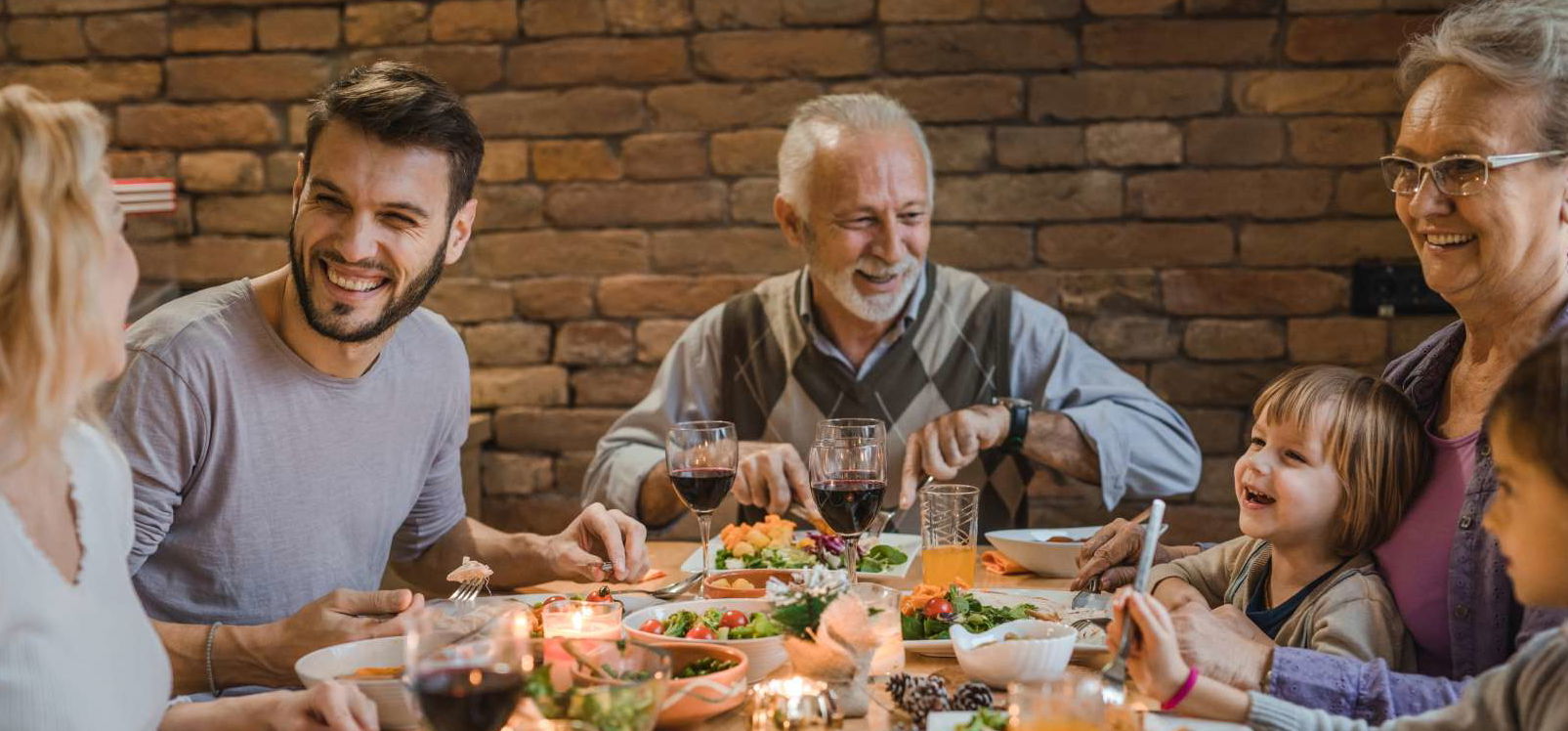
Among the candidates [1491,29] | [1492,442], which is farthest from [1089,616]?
[1491,29]

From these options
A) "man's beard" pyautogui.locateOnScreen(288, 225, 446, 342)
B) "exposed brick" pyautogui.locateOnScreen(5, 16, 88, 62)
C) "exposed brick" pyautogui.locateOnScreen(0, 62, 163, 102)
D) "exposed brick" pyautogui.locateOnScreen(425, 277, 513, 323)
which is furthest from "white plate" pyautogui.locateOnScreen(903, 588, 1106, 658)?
"exposed brick" pyautogui.locateOnScreen(5, 16, 88, 62)

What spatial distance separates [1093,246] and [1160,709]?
202cm

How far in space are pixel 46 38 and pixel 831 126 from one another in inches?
86.6

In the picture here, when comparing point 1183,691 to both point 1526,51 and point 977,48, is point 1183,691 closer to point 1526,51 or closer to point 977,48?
point 1526,51

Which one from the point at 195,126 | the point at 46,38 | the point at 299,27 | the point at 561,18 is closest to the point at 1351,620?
the point at 561,18

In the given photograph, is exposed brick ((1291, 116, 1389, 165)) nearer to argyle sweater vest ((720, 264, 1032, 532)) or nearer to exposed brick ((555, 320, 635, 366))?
argyle sweater vest ((720, 264, 1032, 532))

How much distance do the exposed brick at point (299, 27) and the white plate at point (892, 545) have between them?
192cm

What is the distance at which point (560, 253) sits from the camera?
3.41 m

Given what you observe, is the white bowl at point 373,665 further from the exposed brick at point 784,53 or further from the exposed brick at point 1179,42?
the exposed brick at point 1179,42

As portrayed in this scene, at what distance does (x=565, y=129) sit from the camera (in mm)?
3357

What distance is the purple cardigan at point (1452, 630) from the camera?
4.60ft

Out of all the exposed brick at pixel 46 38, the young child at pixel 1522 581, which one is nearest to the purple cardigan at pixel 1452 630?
the young child at pixel 1522 581

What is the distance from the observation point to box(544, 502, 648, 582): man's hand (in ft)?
6.36

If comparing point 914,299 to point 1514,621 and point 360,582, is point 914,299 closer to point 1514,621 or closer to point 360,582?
point 360,582
